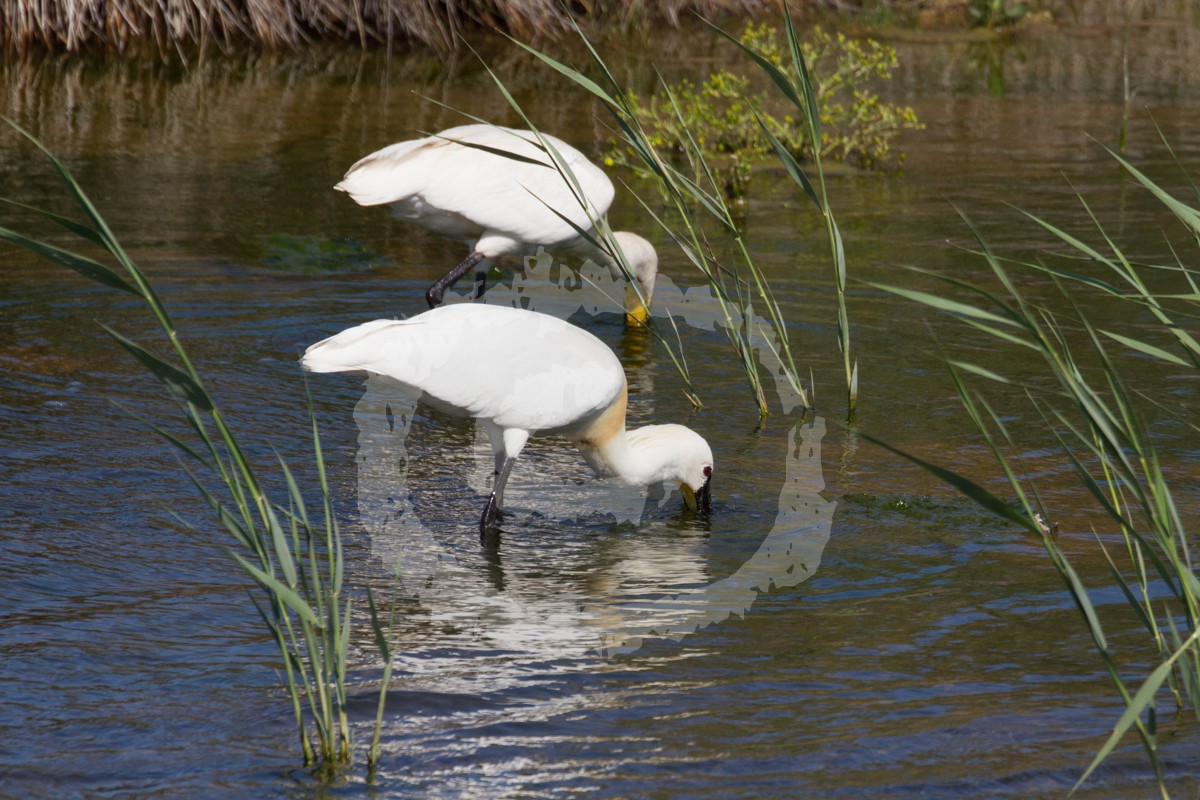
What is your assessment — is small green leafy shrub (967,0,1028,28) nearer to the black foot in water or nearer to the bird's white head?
the bird's white head

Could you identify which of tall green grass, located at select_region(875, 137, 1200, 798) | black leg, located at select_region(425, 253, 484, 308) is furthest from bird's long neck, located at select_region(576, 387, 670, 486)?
black leg, located at select_region(425, 253, 484, 308)

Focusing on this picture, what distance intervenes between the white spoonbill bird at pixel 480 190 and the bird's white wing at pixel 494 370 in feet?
6.39

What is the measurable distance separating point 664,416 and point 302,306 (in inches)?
88.0

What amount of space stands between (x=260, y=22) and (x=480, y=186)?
354 inches

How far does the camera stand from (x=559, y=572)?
4.53 meters

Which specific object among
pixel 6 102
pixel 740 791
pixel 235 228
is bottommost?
pixel 740 791

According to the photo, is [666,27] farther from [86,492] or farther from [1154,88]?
[86,492]

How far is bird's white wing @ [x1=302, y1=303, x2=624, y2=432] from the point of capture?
16.0ft

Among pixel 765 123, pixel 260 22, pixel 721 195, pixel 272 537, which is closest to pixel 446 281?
pixel 721 195

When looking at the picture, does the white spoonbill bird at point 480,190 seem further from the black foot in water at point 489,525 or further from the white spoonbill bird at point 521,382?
the black foot in water at point 489,525

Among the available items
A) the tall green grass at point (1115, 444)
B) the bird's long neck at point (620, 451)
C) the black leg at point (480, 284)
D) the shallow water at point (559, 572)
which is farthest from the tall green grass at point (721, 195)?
the black leg at point (480, 284)

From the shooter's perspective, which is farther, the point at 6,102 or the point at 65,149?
the point at 6,102

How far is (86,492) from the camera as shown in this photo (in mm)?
4918

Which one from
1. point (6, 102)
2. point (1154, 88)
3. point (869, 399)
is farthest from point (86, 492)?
point (1154, 88)
